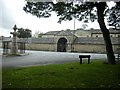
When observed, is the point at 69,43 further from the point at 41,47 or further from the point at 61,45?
the point at 41,47

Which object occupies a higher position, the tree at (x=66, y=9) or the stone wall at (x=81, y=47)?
the tree at (x=66, y=9)

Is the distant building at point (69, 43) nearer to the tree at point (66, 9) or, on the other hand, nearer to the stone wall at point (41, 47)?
the stone wall at point (41, 47)

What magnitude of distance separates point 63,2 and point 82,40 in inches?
1954

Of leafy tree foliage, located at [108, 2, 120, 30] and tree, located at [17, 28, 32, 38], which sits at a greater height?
tree, located at [17, 28, 32, 38]

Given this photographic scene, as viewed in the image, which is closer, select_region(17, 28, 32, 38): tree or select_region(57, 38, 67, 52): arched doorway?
select_region(57, 38, 67, 52): arched doorway

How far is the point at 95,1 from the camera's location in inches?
635

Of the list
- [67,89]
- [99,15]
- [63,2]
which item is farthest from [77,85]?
[99,15]

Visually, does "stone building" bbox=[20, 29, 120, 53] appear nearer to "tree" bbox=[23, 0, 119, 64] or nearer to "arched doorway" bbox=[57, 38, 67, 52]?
"arched doorway" bbox=[57, 38, 67, 52]

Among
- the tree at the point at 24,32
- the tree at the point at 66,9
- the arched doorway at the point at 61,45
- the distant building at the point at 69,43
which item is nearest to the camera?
the tree at the point at 66,9

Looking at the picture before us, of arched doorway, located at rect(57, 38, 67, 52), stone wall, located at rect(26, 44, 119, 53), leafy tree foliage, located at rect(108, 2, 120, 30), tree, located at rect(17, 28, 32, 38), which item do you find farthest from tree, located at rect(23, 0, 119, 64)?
tree, located at rect(17, 28, 32, 38)

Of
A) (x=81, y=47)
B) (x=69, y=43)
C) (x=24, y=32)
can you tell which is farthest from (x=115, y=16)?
(x=24, y=32)

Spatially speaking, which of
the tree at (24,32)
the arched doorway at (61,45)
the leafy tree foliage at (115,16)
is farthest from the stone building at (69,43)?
the leafy tree foliage at (115,16)

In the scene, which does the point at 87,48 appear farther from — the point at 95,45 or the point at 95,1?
the point at 95,1

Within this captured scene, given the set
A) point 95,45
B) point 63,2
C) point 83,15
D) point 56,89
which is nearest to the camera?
point 56,89
